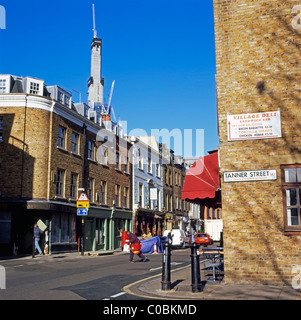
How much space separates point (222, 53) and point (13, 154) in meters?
18.1

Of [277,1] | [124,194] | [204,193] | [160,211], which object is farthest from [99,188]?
[277,1]

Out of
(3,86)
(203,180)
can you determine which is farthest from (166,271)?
(3,86)

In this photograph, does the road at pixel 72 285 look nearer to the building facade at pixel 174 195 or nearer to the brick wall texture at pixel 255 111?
the brick wall texture at pixel 255 111

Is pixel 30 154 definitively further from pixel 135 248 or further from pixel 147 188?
pixel 147 188

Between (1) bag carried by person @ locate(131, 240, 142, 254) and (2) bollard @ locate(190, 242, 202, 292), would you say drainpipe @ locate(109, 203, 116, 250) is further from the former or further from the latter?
(2) bollard @ locate(190, 242, 202, 292)

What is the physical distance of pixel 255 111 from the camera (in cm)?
1083

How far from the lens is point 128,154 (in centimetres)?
4075

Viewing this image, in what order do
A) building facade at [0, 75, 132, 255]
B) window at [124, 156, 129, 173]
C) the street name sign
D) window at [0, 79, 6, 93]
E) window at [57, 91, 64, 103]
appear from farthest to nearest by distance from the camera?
window at [124, 156, 129, 173], window at [57, 91, 64, 103], window at [0, 79, 6, 93], building facade at [0, 75, 132, 255], the street name sign

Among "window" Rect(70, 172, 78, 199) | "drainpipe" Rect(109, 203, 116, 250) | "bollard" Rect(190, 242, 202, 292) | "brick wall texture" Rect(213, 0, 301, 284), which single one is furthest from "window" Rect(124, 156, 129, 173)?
"bollard" Rect(190, 242, 202, 292)

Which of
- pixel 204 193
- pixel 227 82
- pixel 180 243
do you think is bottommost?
pixel 180 243

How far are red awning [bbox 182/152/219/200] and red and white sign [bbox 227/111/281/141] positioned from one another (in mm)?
1464

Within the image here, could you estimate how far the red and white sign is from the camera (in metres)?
10.5

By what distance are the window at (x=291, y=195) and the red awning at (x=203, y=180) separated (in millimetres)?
2055
